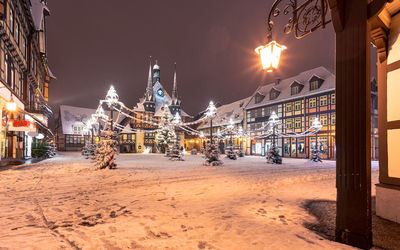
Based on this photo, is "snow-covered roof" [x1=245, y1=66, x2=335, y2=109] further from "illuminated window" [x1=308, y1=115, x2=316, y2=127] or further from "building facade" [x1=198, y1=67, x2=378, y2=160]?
"illuminated window" [x1=308, y1=115, x2=316, y2=127]

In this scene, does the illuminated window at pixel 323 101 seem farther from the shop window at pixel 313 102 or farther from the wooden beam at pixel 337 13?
the wooden beam at pixel 337 13

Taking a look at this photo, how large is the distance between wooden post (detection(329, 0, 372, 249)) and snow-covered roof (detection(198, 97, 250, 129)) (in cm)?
3646

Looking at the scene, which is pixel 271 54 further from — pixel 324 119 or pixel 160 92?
pixel 160 92

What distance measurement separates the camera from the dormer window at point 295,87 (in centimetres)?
3091

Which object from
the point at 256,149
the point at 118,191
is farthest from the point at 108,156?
the point at 256,149

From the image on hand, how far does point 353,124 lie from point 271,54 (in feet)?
7.73

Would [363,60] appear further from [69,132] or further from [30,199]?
[69,132]

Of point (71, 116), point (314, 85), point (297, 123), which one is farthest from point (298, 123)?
point (71, 116)

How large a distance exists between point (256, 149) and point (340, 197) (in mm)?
34689

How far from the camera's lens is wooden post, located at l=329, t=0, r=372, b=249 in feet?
11.1

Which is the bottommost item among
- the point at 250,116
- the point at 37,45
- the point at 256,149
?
the point at 256,149

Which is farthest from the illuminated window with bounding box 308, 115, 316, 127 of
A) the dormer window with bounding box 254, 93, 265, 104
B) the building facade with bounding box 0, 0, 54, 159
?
the building facade with bounding box 0, 0, 54, 159

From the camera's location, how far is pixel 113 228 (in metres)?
4.12

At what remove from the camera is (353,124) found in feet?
11.5
